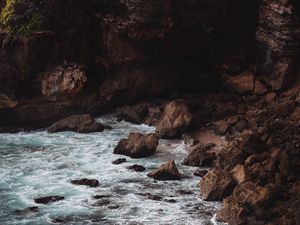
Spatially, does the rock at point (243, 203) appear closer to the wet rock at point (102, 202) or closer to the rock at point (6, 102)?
the wet rock at point (102, 202)

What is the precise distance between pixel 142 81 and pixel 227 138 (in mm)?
7062

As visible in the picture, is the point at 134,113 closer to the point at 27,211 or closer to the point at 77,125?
the point at 77,125

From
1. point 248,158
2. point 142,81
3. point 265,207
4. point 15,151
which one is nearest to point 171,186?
point 248,158

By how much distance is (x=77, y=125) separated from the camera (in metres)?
26.9

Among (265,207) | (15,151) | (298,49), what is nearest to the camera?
(265,207)

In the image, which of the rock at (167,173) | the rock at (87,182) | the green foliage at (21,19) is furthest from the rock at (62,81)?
the rock at (167,173)

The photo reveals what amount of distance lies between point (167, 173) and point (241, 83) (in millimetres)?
9578

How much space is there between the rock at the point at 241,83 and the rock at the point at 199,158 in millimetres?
6838

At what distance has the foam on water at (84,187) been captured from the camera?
17.7m

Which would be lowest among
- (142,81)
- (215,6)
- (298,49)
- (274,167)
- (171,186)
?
(171,186)

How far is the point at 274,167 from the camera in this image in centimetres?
1845

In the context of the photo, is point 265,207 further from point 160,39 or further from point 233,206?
point 160,39

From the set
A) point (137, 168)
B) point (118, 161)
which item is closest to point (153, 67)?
point (118, 161)

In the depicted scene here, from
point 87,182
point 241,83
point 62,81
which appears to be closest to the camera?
point 87,182
